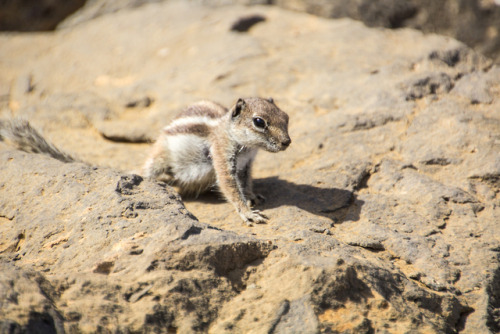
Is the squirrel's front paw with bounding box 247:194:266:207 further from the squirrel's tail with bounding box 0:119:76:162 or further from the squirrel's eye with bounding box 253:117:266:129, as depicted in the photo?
the squirrel's tail with bounding box 0:119:76:162

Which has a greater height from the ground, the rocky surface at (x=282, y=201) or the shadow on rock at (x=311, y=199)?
the rocky surface at (x=282, y=201)

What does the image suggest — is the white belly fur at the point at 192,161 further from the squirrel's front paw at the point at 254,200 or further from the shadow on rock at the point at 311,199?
the squirrel's front paw at the point at 254,200

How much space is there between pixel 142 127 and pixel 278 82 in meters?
2.26

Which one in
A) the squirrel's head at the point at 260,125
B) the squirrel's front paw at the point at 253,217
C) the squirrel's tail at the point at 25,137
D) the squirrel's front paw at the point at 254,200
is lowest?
the squirrel's front paw at the point at 254,200

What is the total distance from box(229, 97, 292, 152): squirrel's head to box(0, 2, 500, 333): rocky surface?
2.12ft

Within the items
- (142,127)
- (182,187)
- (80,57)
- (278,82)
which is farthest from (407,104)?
(80,57)

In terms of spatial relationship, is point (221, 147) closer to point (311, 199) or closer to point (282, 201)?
point (282, 201)

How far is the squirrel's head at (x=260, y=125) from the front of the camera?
485 cm

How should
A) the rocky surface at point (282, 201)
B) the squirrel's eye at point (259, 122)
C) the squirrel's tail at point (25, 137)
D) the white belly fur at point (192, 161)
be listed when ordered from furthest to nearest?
the white belly fur at point (192, 161), the squirrel's tail at point (25, 137), the squirrel's eye at point (259, 122), the rocky surface at point (282, 201)

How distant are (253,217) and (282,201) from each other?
51cm

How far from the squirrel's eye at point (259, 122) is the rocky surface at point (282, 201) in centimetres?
79

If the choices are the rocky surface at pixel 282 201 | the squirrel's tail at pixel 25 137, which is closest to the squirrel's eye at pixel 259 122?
the rocky surface at pixel 282 201

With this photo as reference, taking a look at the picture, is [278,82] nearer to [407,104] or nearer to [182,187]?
[407,104]

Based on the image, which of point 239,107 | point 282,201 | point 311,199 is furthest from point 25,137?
point 311,199
